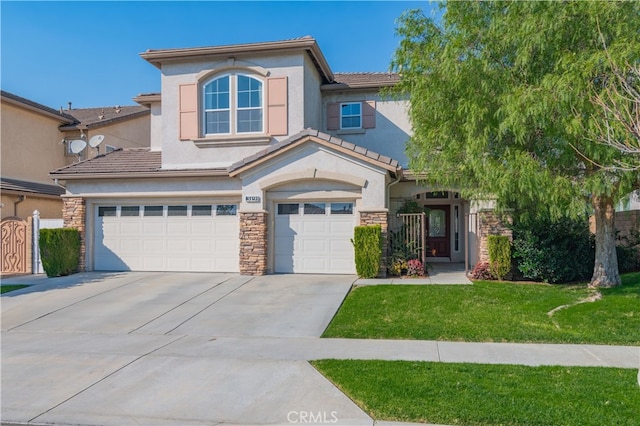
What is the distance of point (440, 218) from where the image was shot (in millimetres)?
18781

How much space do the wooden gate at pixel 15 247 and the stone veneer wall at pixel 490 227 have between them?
15221 millimetres

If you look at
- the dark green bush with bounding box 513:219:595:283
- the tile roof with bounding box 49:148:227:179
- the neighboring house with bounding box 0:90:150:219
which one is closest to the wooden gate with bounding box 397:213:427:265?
the dark green bush with bounding box 513:219:595:283

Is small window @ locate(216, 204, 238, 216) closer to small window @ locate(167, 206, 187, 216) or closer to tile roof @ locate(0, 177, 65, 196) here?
small window @ locate(167, 206, 187, 216)

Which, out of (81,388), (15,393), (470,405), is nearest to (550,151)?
(470,405)

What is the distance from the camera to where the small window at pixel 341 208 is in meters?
14.0

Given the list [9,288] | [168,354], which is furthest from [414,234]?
[9,288]

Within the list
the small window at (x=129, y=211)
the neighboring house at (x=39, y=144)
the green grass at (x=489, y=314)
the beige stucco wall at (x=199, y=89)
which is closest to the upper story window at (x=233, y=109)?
the beige stucco wall at (x=199, y=89)

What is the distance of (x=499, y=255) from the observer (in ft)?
41.5

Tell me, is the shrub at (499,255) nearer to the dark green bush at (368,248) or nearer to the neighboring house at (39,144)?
the dark green bush at (368,248)

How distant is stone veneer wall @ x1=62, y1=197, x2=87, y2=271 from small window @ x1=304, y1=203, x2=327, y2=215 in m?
7.90

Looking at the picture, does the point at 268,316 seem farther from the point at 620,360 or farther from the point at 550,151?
the point at 550,151

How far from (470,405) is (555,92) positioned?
6.00 m

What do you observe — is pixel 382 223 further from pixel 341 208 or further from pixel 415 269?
pixel 415 269

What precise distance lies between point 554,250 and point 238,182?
9.67 meters
